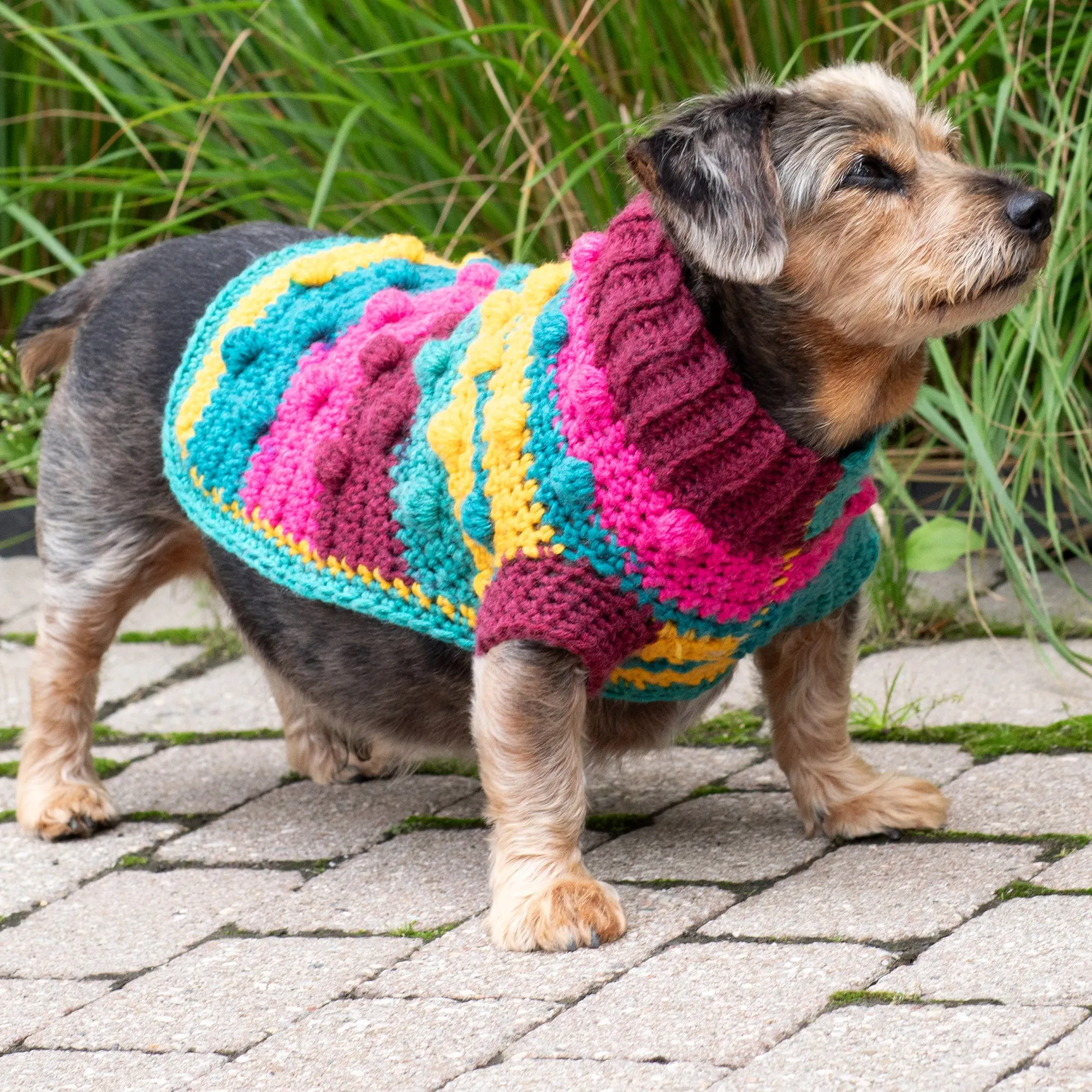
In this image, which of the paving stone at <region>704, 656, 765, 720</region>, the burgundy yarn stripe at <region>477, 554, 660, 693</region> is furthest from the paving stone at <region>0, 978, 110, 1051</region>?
the paving stone at <region>704, 656, 765, 720</region>

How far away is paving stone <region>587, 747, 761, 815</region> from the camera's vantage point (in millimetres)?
3490

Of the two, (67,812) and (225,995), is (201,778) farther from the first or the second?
(225,995)

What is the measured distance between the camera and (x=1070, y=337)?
4.44 m

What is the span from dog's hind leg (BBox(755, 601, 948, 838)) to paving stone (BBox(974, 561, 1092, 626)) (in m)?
1.12

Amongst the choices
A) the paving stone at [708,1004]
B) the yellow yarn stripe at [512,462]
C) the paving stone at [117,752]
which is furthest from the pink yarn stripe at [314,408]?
the paving stone at [117,752]

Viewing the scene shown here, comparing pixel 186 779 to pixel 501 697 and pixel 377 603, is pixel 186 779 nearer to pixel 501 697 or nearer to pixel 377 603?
pixel 377 603

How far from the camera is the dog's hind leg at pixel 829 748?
10.2 feet

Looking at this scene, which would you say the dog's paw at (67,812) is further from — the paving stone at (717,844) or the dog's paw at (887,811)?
the dog's paw at (887,811)

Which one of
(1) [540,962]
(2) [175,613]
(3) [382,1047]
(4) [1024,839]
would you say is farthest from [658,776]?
(2) [175,613]

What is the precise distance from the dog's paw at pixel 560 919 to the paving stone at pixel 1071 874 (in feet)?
2.31

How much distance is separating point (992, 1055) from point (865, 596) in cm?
131

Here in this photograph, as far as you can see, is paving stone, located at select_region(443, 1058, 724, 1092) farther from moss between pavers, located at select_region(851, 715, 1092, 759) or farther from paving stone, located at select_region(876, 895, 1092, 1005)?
moss between pavers, located at select_region(851, 715, 1092, 759)

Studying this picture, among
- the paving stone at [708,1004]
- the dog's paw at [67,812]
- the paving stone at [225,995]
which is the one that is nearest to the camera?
the paving stone at [708,1004]

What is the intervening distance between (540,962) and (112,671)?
255 cm
